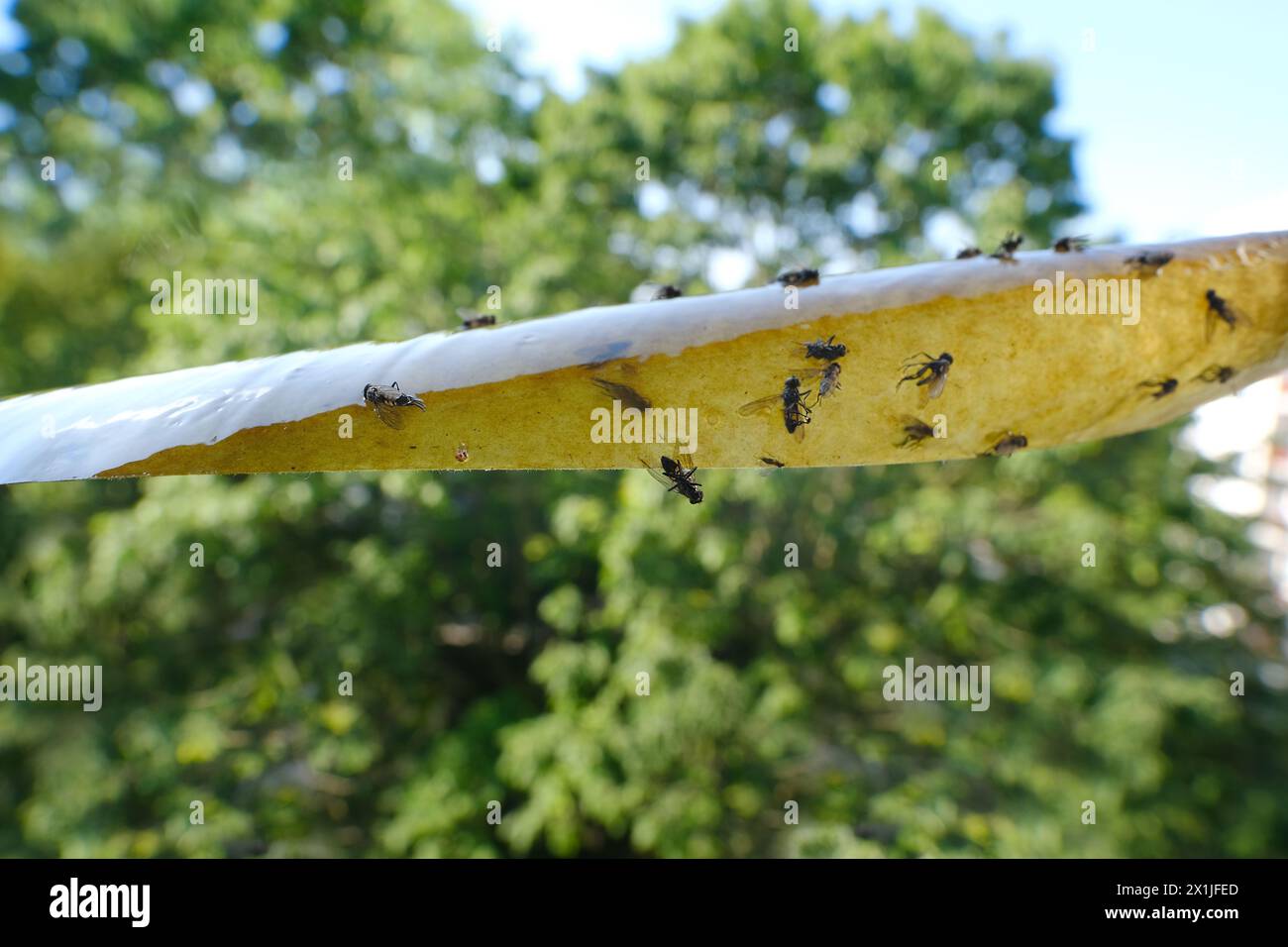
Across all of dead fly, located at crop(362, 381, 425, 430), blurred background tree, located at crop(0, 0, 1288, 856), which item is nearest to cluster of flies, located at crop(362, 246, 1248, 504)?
dead fly, located at crop(362, 381, 425, 430)

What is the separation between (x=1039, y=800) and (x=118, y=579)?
8.54 meters

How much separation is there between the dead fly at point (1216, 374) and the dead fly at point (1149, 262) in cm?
14

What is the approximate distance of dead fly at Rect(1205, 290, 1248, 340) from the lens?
75 cm

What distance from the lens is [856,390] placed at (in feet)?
2.19

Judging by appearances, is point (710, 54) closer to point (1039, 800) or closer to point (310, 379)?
point (1039, 800)

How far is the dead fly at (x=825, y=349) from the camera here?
2.09 feet

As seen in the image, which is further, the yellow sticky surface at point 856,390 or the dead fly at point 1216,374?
the dead fly at point 1216,374

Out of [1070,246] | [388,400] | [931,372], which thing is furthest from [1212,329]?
[388,400]

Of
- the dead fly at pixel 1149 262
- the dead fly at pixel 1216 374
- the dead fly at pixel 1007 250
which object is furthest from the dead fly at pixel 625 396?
the dead fly at pixel 1216 374

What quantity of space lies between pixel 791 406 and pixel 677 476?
232 mm

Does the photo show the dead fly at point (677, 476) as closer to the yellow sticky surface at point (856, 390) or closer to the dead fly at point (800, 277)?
the yellow sticky surface at point (856, 390)

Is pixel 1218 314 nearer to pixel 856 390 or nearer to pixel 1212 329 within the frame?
pixel 1212 329
